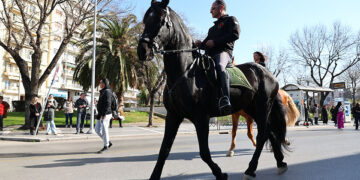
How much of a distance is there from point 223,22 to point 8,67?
178ft

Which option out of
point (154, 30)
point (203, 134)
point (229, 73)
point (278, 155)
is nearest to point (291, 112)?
point (278, 155)

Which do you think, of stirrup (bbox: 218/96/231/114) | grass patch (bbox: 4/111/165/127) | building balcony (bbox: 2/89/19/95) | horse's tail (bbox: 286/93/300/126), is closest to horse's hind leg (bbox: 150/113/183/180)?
stirrup (bbox: 218/96/231/114)

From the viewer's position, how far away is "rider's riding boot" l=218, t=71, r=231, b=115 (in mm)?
3701

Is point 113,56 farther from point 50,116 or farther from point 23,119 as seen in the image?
point 50,116

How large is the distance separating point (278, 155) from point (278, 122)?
60cm

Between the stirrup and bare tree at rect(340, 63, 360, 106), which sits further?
bare tree at rect(340, 63, 360, 106)

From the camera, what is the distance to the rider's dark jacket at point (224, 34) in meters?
3.89

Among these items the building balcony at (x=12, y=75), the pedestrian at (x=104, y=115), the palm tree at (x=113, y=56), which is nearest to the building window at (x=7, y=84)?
the building balcony at (x=12, y=75)

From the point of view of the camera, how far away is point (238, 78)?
4109mm

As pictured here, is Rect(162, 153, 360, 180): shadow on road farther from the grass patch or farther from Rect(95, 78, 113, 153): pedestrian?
the grass patch

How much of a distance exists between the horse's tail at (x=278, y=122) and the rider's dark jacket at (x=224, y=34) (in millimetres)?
1586

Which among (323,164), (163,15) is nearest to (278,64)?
(323,164)

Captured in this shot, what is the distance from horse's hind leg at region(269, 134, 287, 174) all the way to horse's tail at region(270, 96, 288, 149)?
0.28ft

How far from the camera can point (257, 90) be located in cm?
447
